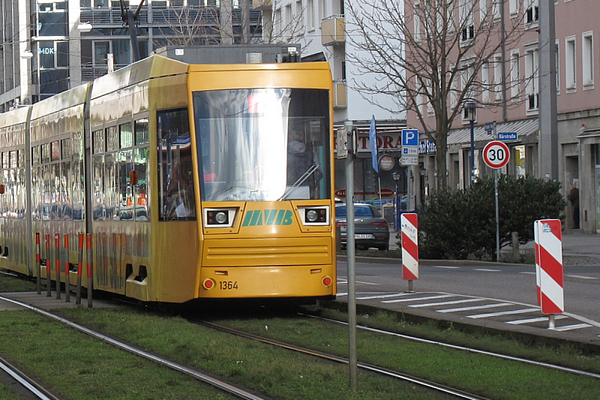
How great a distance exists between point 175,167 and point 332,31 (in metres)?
50.1

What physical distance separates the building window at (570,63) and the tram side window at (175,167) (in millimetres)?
30576

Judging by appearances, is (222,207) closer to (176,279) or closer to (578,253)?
(176,279)

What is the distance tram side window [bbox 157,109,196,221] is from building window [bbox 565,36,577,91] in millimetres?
30576

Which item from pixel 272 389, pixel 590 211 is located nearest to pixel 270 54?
pixel 272 389

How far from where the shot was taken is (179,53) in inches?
585

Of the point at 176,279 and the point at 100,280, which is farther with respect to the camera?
the point at 100,280

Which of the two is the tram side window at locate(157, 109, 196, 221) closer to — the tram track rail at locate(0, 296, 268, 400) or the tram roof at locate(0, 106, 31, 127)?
the tram track rail at locate(0, 296, 268, 400)

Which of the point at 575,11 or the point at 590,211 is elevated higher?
the point at 575,11

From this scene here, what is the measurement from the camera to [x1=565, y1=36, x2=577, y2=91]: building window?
43.2 meters

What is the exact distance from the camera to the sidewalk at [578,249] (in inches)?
1073

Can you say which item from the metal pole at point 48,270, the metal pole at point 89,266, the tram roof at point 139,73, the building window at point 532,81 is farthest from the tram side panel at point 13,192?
the building window at point 532,81

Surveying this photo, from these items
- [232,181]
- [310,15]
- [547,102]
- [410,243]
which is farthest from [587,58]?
[232,181]

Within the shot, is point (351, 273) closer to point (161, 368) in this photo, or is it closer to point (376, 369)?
point (376, 369)

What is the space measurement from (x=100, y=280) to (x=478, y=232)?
12.1 metres
